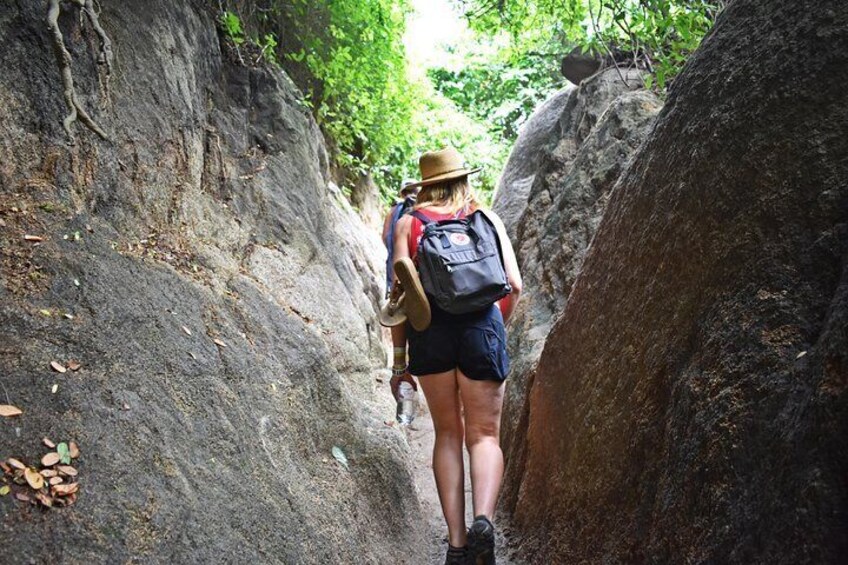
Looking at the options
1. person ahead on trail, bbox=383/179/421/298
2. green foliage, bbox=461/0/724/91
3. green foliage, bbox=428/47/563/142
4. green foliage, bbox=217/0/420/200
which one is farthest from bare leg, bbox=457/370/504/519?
green foliage, bbox=428/47/563/142

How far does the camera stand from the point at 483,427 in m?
3.77

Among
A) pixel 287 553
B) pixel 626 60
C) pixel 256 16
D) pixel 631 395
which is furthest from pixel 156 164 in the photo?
pixel 626 60

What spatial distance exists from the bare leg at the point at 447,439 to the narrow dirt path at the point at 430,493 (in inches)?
23.2

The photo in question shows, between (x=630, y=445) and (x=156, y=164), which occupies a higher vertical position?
(x=156, y=164)

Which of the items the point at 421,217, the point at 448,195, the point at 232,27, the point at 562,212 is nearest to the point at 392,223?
the point at 421,217

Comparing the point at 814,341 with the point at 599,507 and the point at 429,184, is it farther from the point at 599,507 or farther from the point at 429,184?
the point at 429,184

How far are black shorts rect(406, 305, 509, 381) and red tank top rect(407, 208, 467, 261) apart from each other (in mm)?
441

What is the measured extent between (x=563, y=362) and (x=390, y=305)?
105 cm

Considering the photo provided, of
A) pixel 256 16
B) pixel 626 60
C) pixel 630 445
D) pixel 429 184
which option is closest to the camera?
pixel 630 445

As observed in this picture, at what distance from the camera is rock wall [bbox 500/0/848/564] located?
5.80ft

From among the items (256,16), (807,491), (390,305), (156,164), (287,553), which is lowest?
(287,553)

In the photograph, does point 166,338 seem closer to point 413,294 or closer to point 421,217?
point 413,294

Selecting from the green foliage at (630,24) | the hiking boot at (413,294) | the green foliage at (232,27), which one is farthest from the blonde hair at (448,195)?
the green foliage at (232,27)

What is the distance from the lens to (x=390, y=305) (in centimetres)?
388
